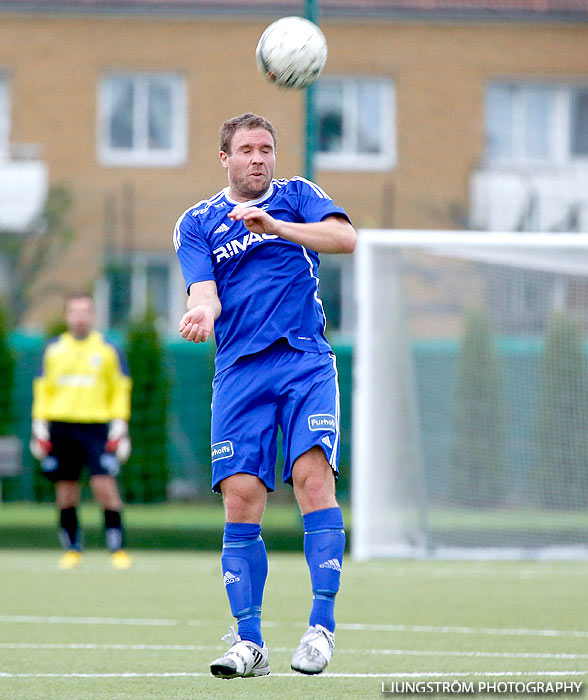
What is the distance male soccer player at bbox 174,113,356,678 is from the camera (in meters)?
5.48

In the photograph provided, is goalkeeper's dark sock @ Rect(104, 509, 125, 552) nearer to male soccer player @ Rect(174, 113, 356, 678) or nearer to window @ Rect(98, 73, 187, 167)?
male soccer player @ Rect(174, 113, 356, 678)

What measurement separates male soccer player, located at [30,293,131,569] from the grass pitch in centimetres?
54

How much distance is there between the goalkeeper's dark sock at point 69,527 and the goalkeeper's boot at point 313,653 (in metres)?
6.59

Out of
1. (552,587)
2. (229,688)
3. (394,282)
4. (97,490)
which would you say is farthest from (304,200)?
(394,282)

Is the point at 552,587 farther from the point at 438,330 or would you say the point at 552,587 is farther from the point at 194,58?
the point at 194,58

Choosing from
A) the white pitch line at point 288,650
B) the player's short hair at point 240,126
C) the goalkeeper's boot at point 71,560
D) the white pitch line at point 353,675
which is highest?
the player's short hair at point 240,126

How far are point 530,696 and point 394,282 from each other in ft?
26.3

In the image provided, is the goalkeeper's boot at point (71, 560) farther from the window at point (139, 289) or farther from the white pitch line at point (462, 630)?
the window at point (139, 289)

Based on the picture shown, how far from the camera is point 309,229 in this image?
17.7 ft

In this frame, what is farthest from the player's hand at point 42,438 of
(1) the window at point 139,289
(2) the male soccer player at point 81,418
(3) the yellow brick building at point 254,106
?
(3) the yellow brick building at point 254,106

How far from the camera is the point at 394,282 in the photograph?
42.8ft

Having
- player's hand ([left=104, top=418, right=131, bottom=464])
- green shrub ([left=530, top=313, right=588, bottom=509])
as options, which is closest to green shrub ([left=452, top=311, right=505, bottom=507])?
green shrub ([left=530, top=313, right=588, bottom=509])

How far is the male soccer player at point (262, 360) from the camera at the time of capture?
216 inches

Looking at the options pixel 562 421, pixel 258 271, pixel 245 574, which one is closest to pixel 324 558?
pixel 245 574
